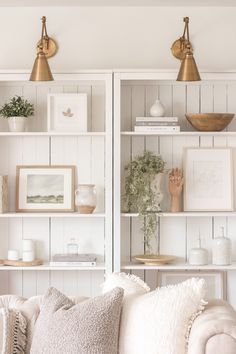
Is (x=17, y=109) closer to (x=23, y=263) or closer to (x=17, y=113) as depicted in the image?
(x=17, y=113)

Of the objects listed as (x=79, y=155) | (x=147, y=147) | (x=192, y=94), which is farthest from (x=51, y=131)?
(x=192, y=94)

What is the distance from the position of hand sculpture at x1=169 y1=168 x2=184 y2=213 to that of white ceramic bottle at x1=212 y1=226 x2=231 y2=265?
1.14ft

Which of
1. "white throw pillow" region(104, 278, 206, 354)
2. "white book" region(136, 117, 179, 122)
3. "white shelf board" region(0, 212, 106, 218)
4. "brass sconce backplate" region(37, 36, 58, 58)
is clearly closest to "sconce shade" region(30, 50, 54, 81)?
"brass sconce backplate" region(37, 36, 58, 58)

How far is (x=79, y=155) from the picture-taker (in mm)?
4902

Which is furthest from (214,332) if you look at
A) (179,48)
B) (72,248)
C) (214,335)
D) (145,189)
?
(179,48)

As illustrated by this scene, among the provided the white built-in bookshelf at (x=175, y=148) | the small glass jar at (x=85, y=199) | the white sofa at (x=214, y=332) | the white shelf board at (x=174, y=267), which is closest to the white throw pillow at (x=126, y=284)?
the white sofa at (x=214, y=332)

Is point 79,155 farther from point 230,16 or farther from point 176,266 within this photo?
point 230,16

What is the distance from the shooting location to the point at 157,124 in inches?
183

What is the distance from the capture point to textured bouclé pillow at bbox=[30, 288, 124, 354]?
3.00 meters

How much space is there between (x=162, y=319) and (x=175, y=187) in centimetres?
181

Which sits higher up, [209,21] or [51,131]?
[209,21]

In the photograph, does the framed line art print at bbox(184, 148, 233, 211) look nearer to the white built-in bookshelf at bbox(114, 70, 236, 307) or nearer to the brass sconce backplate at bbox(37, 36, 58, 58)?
the white built-in bookshelf at bbox(114, 70, 236, 307)

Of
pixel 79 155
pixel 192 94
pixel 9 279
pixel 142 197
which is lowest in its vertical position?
pixel 9 279

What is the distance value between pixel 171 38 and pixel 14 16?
107cm
